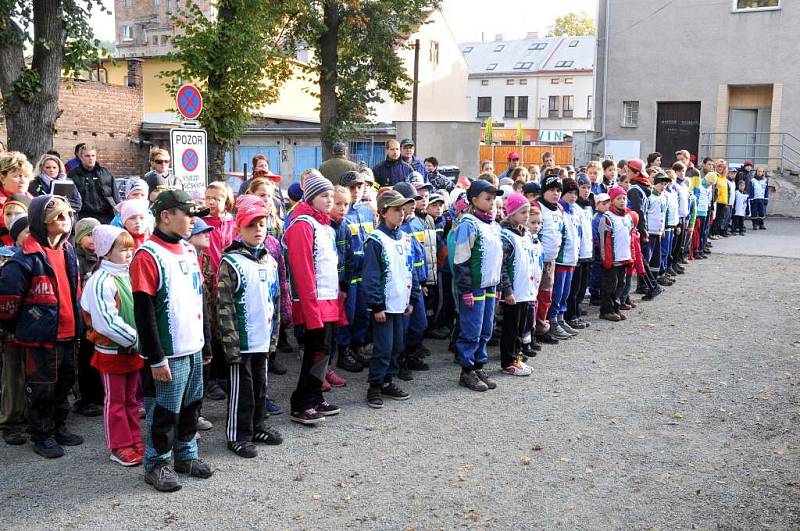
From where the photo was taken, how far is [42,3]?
12180 millimetres

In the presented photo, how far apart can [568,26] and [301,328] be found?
8915 cm

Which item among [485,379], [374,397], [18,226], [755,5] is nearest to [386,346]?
[374,397]

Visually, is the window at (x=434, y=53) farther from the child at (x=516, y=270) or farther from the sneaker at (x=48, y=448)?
the sneaker at (x=48, y=448)

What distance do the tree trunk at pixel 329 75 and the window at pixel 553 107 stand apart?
177 ft

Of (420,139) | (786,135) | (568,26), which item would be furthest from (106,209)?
(568,26)

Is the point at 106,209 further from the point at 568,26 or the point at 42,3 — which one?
the point at 568,26

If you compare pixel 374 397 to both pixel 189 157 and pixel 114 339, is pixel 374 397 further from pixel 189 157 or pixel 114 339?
pixel 189 157

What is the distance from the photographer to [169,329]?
4.96m

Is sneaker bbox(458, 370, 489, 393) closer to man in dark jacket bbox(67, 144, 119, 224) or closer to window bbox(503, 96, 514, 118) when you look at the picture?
man in dark jacket bbox(67, 144, 119, 224)

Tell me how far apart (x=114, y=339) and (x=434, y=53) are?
157 feet

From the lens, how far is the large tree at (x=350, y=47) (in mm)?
23277

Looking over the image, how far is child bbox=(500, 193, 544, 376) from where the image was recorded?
305 inches

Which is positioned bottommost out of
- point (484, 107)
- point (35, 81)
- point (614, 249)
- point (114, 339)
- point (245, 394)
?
point (245, 394)

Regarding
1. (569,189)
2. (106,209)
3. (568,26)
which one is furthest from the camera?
(568,26)
